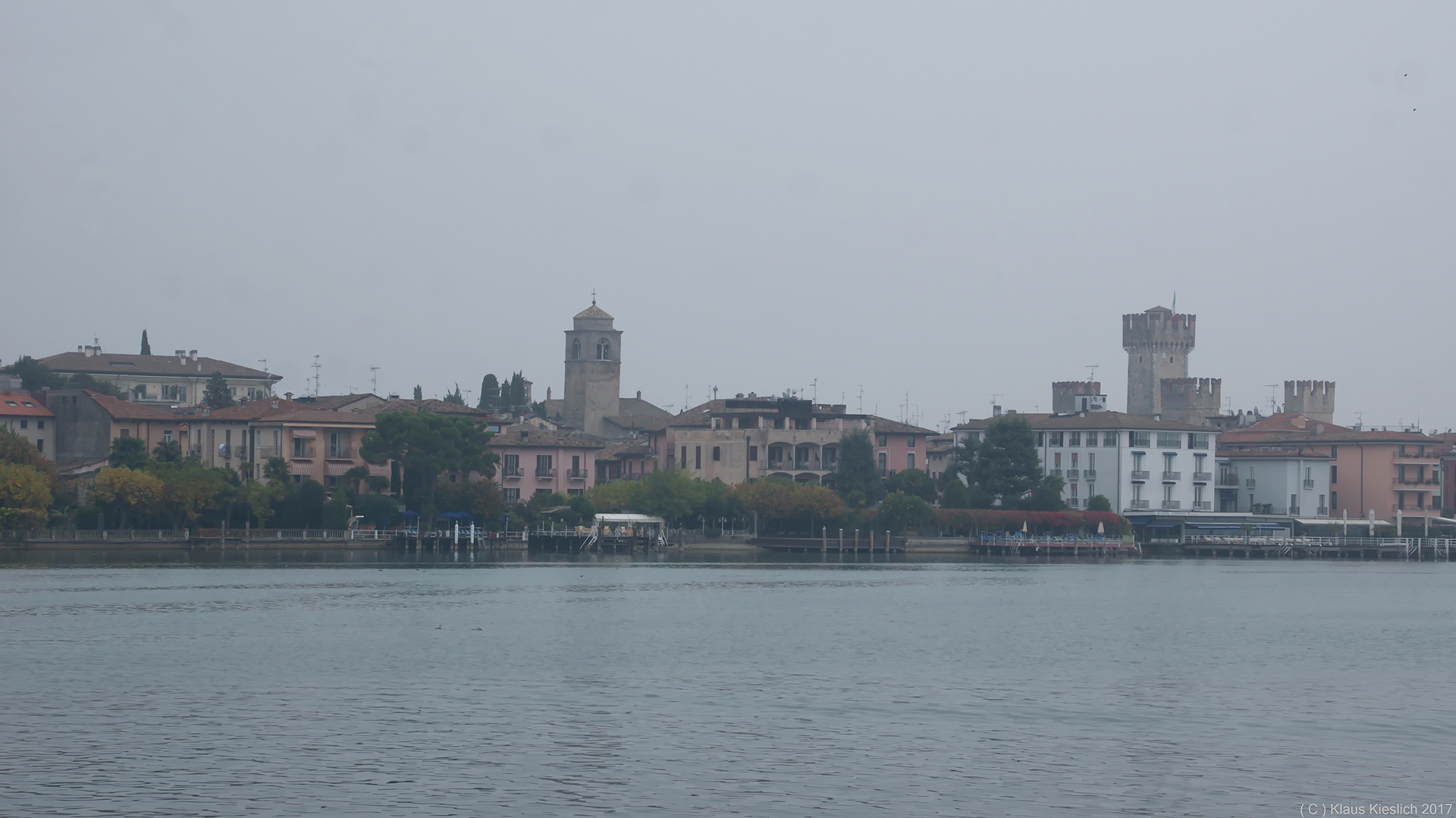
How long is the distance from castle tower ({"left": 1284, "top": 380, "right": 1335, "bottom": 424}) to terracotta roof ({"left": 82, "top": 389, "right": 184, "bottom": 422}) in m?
110

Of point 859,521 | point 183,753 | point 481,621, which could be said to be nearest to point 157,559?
point 481,621

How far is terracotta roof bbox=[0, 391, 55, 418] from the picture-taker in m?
108

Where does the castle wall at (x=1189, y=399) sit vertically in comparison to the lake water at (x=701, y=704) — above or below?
above

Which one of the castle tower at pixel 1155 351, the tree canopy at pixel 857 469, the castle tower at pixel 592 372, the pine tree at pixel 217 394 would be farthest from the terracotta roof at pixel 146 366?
the castle tower at pixel 1155 351

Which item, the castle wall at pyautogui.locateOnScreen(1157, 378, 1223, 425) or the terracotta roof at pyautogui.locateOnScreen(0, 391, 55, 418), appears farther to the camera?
the castle wall at pyautogui.locateOnScreen(1157, 378, 1223, 425)

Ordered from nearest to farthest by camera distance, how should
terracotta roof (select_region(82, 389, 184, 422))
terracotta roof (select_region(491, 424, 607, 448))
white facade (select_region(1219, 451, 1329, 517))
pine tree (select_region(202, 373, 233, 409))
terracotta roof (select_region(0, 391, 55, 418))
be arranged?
terracotta roof (select_region(82, 389, 184, 422)) → terracotta roof (select_region(0, 391, 55, 418)) → terracotta roof (select_region(491, 424, 607, 448)) → white facade (select_region(1219, 451, 1329, 517)) → pine tree (select_region(202, 373, 233, 409))

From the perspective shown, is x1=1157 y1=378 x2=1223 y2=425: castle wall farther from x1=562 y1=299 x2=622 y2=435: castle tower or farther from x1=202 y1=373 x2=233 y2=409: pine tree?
x1=202 y1=373 x2=233 y2=409: pine tree

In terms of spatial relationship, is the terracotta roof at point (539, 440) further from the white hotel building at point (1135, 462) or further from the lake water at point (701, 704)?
the lake water at point (701, 704)

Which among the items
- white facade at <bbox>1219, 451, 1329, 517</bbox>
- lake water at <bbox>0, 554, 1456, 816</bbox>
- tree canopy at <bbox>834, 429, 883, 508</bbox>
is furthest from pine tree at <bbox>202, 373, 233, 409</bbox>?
white facade at <bbox>1219, 451, 1329, 517</bbox>

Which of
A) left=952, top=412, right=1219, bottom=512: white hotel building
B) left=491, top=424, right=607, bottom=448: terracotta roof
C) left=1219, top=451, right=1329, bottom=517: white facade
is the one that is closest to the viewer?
left=491, top=424, right=607, bottom=448: terracotta roof

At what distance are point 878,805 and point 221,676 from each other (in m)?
19.2

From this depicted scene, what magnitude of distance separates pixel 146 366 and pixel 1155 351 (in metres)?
94.7

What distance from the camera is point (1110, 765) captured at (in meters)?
28.8

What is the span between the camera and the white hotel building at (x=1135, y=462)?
122 m
